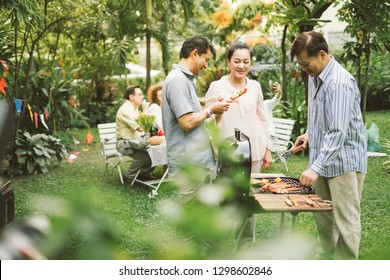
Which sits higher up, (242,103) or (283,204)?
(242,103)

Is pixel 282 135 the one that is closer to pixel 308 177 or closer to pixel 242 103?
pixel 242 103

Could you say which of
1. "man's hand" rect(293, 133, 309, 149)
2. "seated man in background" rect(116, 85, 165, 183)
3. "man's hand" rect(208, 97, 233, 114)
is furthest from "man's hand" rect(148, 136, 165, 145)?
"man's hand" rect(208, 97, 233, 114)

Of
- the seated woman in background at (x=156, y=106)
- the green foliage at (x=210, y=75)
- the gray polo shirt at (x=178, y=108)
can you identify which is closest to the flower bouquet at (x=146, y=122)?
the seated woman in background at (x=156, y=106)

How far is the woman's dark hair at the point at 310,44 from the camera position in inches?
110

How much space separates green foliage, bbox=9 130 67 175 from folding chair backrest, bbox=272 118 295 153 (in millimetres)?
3468

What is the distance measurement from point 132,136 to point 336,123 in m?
4.50

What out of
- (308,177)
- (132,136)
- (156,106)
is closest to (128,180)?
(132,136)

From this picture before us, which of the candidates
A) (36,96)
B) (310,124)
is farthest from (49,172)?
(310,124)

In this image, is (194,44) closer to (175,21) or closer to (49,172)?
(49,172)

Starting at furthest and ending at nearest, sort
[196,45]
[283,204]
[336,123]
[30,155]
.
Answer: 1. [30,155]
2. [196,45]
3. [336,123]
4. [283,204]

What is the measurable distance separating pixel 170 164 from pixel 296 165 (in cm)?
468

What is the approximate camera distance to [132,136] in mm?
6957

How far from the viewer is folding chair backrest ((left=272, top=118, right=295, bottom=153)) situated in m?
7.50

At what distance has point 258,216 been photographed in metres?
5.07
